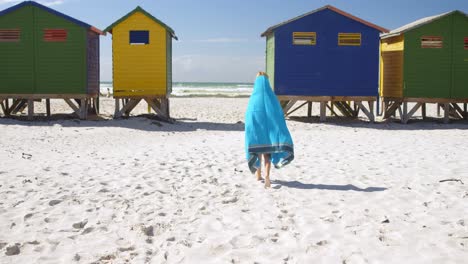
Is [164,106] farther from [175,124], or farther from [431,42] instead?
[431,42]

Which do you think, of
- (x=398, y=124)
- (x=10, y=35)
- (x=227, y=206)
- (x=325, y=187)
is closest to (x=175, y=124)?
(x=10, y=35)

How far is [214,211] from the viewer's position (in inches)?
232

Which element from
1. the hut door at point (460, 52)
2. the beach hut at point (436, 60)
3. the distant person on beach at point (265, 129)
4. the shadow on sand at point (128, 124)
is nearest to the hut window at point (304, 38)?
the beach hut at point (436, 60)

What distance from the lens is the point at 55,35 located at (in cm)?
1805

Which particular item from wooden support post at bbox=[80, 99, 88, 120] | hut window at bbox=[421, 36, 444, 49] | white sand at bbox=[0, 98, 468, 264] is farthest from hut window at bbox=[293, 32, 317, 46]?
wooden support post at bbox=[80, 99, 88, 120]

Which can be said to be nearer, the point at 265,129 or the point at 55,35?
the point at 265,129

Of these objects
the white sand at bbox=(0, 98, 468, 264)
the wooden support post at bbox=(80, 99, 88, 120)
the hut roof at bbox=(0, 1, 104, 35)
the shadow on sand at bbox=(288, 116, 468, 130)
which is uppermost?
the hut roof at bbox=(0, 1, 104, 35)

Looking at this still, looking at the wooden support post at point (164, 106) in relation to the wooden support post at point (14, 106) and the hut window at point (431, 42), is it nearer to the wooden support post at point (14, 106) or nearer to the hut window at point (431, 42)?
the wooden support post at point (14, 106)

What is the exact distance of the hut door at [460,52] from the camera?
1922cm

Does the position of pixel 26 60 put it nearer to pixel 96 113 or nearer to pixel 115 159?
pixel 96 113

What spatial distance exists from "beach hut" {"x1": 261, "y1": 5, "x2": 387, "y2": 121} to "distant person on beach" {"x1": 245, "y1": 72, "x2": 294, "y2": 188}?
11.9 metres

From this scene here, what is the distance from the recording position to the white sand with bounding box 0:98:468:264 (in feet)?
14.6

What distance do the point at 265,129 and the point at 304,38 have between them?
12.5 meters

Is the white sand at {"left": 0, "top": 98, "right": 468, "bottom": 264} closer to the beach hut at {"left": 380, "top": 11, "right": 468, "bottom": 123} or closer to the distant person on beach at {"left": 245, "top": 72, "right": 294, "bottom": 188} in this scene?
the distant person on beach at {"left": 245, "top": 72, "right": 294, "bottom": 188}
